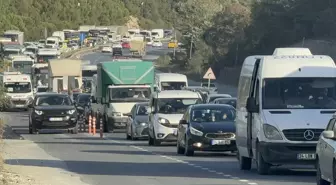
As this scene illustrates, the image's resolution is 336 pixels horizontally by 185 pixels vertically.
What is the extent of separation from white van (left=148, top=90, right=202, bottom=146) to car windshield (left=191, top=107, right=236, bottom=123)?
4.57m

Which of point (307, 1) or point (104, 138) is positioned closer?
point (104, 138)

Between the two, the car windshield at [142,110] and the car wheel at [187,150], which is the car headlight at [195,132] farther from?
the car windshield at [142,110]

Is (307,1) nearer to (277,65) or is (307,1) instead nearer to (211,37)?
(211,37)

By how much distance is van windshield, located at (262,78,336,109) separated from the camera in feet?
74.0

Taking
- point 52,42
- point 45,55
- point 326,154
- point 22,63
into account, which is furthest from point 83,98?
point 52,42

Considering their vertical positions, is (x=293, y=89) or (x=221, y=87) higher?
(x=293, y=89)

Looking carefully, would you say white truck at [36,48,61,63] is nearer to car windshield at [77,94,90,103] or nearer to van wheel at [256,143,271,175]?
car windshield at [77,94,90,103]

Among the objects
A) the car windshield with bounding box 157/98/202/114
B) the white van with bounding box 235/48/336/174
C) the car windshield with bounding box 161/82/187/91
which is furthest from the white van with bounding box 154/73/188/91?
the white van with bounding box 235/48/336/174

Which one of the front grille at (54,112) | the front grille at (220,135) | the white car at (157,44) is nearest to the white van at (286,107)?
the front grille at (220,135)

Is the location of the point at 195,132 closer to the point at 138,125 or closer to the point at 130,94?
the point at 138,125

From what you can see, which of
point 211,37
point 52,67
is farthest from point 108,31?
point 52,67

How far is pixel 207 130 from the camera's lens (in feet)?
96.0

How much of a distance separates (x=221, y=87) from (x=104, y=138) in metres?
45.9

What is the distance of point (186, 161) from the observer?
27.7 m
